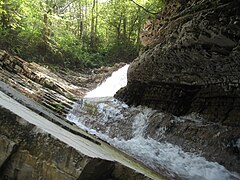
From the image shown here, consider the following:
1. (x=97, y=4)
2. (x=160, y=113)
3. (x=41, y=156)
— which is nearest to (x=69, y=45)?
(x=97, y=4)

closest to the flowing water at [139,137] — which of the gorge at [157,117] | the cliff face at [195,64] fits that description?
the gorge at [157,117]

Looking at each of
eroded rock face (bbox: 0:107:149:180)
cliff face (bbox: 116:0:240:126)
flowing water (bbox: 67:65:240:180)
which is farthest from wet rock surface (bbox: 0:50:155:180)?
cliff face (bbox: 116:0:240:126)

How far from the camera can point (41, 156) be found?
2994 millimetres

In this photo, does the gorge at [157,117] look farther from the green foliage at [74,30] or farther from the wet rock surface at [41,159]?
the green foliage at [74,30]

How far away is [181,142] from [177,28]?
121 inches

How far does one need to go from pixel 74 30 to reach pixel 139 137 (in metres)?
28.6

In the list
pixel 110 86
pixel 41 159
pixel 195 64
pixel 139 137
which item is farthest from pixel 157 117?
pixel 110 86

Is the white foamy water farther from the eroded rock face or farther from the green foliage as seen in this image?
the eroded rock face

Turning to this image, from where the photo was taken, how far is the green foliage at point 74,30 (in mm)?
17562

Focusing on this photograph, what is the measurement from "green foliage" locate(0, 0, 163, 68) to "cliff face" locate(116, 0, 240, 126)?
598cm

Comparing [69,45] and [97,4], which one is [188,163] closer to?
[69,45]

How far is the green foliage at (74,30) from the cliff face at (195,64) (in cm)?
598

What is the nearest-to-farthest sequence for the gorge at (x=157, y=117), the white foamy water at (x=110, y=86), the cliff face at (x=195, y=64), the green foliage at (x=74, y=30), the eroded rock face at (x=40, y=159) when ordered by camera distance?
the eroded rock face at (x=40, y=159), the gorge at (x=157, y=117), the cliff face at (x=195, y=64), the white foamy water at (x=110, y=86), the green foliage at (x=74, y=30)

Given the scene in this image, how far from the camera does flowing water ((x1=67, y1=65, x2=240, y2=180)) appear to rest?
6.19 m
